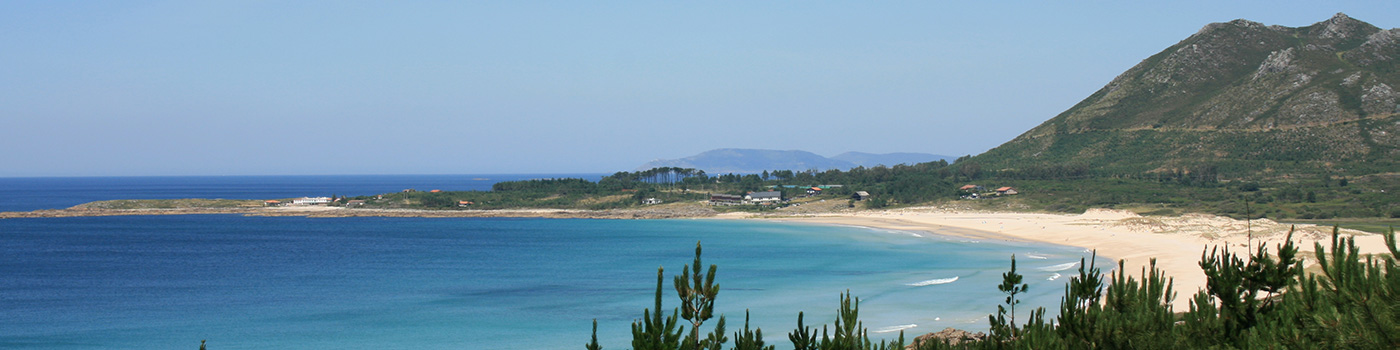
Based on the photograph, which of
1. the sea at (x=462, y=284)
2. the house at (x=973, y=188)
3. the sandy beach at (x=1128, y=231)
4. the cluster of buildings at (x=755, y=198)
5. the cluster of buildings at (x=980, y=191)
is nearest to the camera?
the sea at (x=462, y=284)

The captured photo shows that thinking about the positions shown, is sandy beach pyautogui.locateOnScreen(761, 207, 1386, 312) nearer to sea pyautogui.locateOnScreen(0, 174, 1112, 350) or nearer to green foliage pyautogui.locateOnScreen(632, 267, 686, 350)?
sea pyautogui.locateOnScreen(0, 174, 1112, 350)

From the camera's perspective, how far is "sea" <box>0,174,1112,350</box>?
85.1 ft

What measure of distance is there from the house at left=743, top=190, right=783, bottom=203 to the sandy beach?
40.9 feet

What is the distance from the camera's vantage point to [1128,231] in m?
55.8

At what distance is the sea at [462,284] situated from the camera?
26.0 m

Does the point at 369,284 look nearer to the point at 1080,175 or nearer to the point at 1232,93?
the point at 1080,175

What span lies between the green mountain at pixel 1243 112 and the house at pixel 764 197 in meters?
27.4

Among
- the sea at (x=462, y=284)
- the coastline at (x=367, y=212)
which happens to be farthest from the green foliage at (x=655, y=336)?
the coastline at (x=367, y=212)

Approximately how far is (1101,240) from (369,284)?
3938cm

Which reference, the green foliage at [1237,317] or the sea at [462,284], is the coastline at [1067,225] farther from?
the green foliage at [1237,317]

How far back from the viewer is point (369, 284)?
3803cm

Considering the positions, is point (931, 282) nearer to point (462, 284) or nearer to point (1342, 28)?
point (462, 284)

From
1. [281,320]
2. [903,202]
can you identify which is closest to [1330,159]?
[903,202]

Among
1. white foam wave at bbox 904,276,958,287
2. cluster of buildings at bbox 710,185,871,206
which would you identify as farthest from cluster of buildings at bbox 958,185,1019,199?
white foam wave at bbox 904,276,958,287
